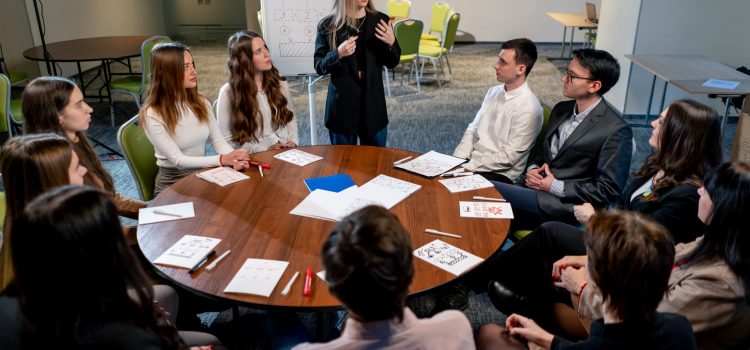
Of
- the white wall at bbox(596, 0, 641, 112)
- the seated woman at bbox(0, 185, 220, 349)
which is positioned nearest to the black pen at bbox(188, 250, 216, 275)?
the seated woman at bbox(0, 185, 220, 349)

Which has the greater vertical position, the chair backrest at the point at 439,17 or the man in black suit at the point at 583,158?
the chair backrest at the point at 439,17

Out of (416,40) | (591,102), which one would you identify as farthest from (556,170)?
(416,40)

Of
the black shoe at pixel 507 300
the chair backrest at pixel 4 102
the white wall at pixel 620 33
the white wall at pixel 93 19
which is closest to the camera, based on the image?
the black shoe at pixel 507 300

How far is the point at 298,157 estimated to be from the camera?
109 inches

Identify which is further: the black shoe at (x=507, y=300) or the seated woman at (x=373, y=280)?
the black shoe at (x=507, y=300)

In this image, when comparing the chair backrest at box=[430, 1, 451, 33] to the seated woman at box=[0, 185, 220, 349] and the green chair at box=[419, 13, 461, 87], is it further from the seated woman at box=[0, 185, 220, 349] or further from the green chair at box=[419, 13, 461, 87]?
the seated woman at box=[0, 185, 220, 349]

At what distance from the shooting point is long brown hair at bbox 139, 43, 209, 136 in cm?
269

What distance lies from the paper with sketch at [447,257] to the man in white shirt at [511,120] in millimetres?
1127

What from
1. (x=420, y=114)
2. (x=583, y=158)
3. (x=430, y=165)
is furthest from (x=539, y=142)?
(x=420, y=114)

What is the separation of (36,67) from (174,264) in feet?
21.1

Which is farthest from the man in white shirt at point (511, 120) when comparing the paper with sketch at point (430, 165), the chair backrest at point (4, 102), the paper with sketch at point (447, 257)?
the chair backrest at point (4, 102)

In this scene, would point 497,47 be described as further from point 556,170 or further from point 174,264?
point 174,264

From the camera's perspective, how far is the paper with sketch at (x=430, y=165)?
101 inches

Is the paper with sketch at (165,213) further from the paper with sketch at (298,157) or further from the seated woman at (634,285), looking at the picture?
the seated woman at (634,285)
